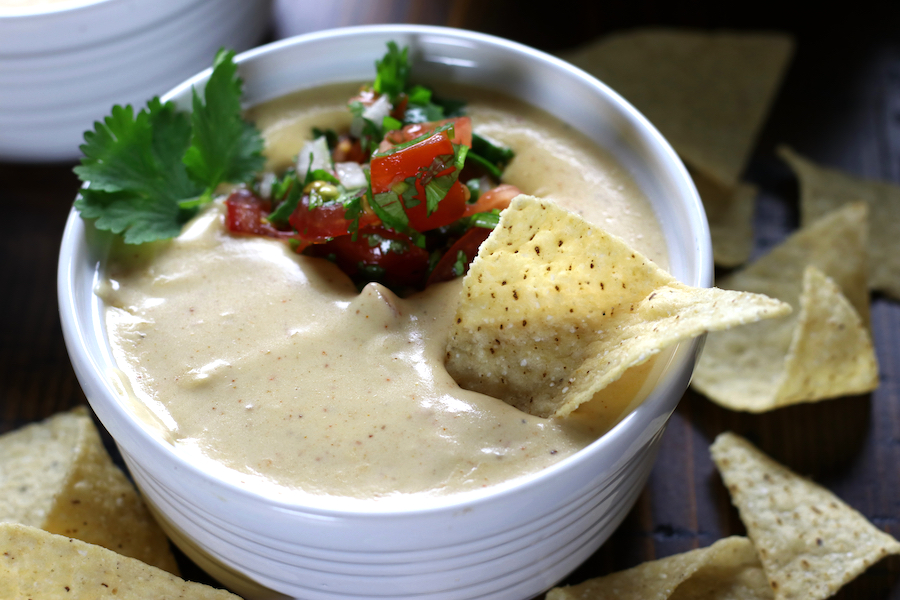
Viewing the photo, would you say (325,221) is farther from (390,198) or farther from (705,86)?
(705,86)

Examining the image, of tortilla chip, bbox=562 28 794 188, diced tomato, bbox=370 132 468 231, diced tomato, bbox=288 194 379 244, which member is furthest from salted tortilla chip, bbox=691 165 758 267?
diced tomato, bbox=288 194 379 244

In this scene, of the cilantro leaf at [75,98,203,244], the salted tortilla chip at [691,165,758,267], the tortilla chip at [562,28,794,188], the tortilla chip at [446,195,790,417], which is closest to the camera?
the tortilla chip at [446,195,790,417]

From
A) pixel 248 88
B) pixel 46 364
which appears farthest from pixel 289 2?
pixel 46 364

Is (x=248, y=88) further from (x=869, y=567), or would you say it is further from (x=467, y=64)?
(x=869, y=567)

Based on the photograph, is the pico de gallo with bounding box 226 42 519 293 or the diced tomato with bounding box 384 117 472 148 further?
the diced tomato with bounding box 384 117 472 148

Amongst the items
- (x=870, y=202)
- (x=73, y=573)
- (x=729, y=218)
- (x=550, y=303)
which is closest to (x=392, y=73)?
(x=550, y=303)

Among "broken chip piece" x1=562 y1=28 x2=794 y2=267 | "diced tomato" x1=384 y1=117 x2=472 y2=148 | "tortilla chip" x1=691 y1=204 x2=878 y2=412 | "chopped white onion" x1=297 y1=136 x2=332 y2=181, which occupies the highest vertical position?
"diced tomato" x1=384 y1=117 x2=472 y2=148

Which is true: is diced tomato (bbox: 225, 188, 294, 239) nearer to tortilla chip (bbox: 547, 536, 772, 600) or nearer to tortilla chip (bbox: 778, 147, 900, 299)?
tortilla chip (bbox: 547, 536, 772, 600)

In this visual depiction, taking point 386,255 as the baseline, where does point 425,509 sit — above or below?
below
